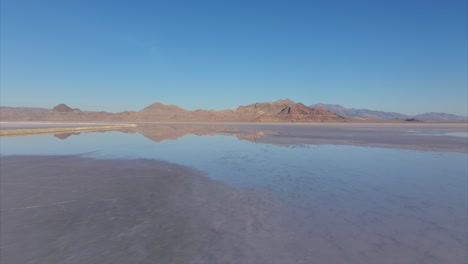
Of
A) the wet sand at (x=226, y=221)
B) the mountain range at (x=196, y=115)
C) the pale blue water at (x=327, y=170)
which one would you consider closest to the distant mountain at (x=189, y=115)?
the mountain range at (x=196, y=115)

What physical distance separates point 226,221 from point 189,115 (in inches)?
6176

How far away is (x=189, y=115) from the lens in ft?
525

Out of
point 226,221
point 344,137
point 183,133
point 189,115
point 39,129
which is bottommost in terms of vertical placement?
point 226,221

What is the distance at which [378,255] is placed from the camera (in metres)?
4.26

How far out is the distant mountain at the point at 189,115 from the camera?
129125mm

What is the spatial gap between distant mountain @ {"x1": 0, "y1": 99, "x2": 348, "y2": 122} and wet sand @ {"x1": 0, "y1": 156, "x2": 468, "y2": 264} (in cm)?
11766

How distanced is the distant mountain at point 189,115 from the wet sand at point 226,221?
386ft

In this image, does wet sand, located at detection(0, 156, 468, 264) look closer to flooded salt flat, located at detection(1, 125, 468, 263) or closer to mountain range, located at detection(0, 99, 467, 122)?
flooded salt flat, located at detection(1, 125, 468, 263)

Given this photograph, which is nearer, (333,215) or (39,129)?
(333,215)

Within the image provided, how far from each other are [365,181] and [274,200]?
13.1ft

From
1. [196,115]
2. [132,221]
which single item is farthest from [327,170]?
[196,115]

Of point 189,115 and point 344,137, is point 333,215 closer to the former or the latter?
point 344,137

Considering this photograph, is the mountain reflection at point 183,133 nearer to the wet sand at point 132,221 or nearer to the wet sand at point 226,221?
the wet sand at point 132,221

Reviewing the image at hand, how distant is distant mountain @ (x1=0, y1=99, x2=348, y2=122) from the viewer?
12912 centimetres
